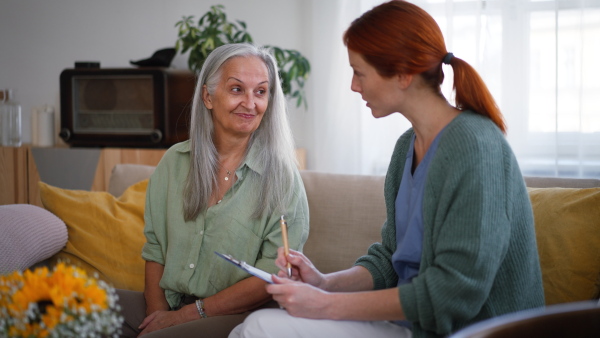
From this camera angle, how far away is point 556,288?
1.69 metres

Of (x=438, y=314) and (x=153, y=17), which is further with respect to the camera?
(x=153, y=17)

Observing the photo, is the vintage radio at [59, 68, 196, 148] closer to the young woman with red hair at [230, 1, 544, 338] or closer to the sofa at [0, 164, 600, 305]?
the sofa at [0, 164, 600, 305]

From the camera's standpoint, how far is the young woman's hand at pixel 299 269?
4.66ft

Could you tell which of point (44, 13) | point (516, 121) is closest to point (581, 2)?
point (516, 121)

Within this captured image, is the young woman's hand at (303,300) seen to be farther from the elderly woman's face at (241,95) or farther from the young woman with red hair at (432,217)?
the elderly woman's face at (241,95)

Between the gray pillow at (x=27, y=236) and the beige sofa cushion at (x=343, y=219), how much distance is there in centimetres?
80

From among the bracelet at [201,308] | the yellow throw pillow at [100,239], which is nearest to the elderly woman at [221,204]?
the bracelet at [201,308]

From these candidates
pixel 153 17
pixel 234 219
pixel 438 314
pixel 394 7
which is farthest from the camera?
pixel 153 17

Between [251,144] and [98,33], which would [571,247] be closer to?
[251,144]

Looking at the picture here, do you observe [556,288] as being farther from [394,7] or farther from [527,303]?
[394,7]

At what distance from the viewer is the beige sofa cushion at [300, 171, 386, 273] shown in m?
2.15

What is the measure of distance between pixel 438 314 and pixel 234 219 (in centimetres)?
71

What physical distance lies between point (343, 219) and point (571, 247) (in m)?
0.74

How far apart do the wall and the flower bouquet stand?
227 centimetres
